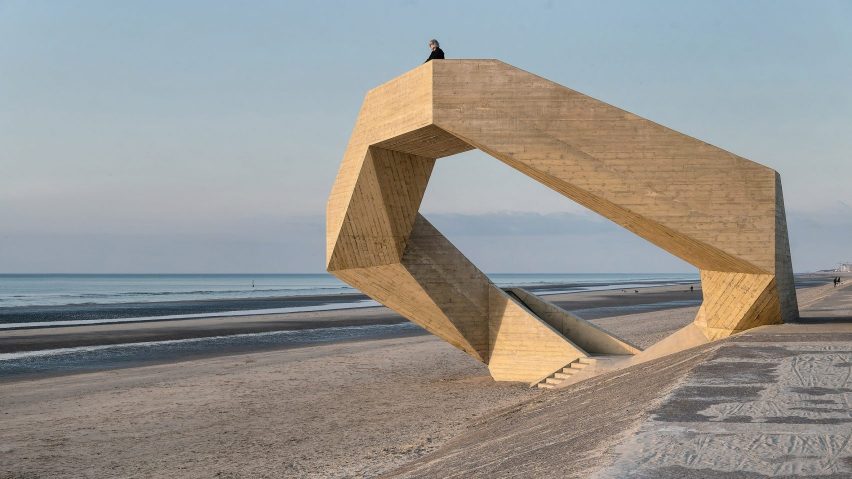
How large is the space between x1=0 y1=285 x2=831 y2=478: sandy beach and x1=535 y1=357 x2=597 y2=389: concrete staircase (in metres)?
0.41

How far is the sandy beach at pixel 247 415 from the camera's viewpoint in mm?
12633

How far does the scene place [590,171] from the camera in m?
14.6

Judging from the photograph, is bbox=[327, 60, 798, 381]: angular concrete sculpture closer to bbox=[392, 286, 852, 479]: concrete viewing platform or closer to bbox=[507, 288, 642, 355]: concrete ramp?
bbox=[507, 288, 642, 355]: concrete ramp

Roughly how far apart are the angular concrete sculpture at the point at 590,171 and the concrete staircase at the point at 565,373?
0.78 feet

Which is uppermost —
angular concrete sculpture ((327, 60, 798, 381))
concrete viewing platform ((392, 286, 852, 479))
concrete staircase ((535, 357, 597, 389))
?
angular concrete sculpture ((327, 60, 798, 381))

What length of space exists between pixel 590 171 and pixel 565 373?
5.26 metres

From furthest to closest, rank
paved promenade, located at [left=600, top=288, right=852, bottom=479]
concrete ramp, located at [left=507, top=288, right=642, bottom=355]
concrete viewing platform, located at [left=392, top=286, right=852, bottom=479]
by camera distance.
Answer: concrete ramp, located at [left=507, top=288, right=642, bottom=355]
concrete viewing platform, located at [left=392, top=286, right=852, bottom=479]
paved promenade, located at [left=600, top=288, right=852, bottom=479]

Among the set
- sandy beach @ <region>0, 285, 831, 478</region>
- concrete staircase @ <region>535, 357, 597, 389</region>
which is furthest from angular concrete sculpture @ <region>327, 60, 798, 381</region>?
sandy beach @ <region>0, 285, 831, 478</region>

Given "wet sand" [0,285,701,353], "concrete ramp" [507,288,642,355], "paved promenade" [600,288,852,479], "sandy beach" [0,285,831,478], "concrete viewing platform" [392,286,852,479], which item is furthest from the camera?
"wet sand" [0,285,701,353]

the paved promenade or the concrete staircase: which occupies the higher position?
the paved promenade

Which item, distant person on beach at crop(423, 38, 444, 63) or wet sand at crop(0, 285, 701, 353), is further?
wet sand at crop(0, 285, 701, 353)

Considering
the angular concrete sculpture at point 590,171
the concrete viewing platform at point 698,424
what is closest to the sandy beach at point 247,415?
the concrete viewing platform at point 698,424

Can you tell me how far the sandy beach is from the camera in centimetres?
1263

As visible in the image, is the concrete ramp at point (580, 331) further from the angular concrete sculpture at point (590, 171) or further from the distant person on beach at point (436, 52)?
the distant person on beach at point (436, 52)
